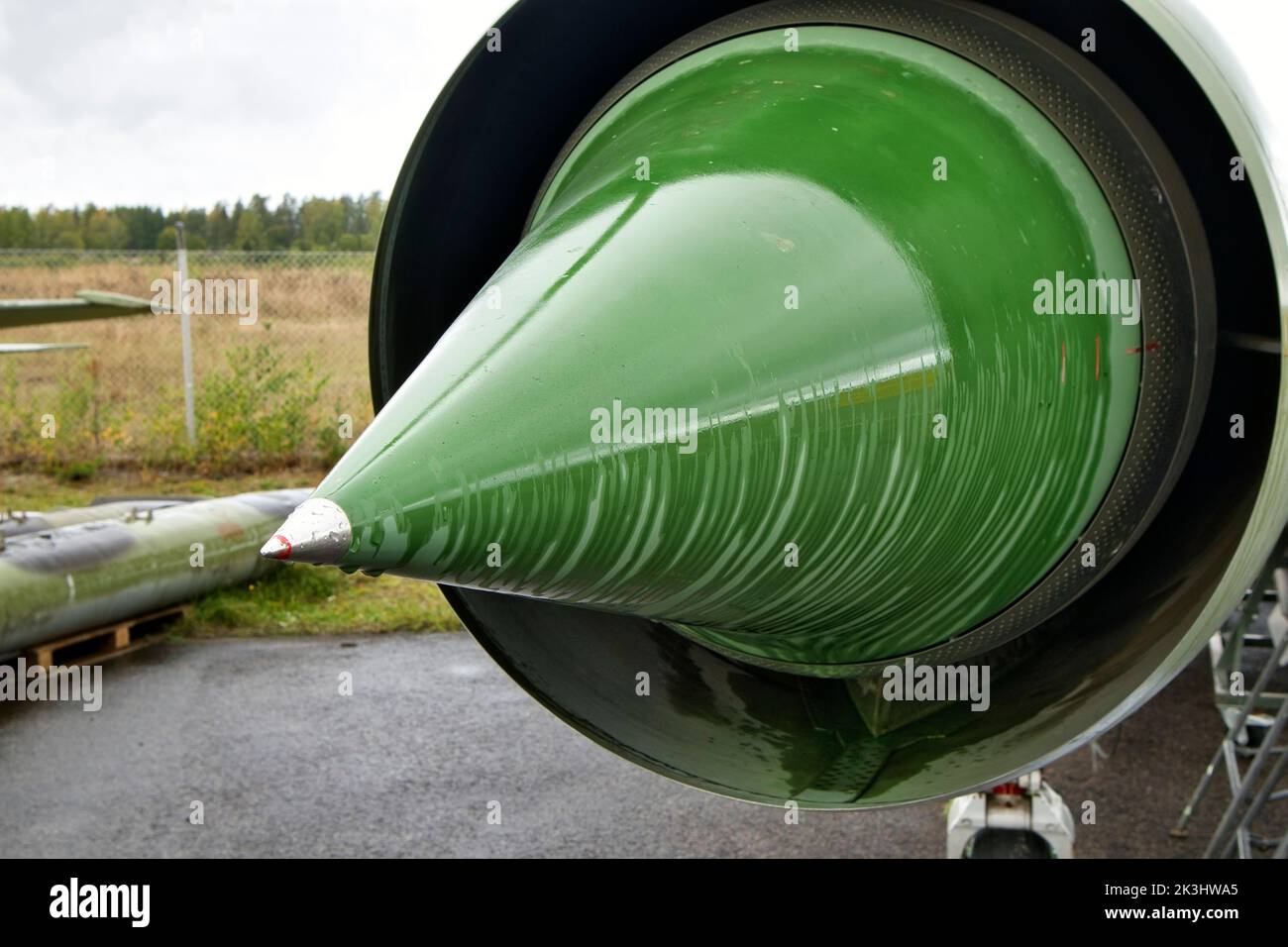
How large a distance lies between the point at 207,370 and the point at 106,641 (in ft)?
15.3

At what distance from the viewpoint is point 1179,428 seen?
1.12m

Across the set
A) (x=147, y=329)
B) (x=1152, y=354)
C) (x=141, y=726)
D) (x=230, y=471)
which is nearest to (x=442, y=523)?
(x=1152, y=354)

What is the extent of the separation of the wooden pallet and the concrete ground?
0.62 feet

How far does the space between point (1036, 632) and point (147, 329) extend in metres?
11.3

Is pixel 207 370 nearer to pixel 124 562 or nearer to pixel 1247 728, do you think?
pixel 124 562

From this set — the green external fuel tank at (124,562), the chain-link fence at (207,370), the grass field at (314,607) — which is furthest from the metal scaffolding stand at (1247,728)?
the chain-link fence at (207,370)

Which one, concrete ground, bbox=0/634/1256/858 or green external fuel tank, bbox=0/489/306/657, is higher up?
green external fuel tank, bbox=0/489/306/657

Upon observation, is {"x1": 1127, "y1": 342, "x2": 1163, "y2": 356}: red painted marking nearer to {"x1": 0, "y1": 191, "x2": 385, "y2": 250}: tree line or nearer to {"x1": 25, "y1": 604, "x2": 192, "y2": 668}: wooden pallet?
{"x1": 25, "y1": 604, "x2": 192, "y2": 668}: wooden pallet

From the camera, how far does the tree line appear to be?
472 inches

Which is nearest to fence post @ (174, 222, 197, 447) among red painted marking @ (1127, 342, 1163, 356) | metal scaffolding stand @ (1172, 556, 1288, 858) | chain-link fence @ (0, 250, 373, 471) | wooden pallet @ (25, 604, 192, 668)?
chain-link fence @ (0, 250, 373, 471)

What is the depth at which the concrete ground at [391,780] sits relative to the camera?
3928mm

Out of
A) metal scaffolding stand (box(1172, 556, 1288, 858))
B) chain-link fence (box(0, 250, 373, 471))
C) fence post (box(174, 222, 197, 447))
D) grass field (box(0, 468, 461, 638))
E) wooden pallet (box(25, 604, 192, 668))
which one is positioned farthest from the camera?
chain-link fence (box(0, 250, 373, 471))

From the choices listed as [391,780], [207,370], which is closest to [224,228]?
[207,370]
